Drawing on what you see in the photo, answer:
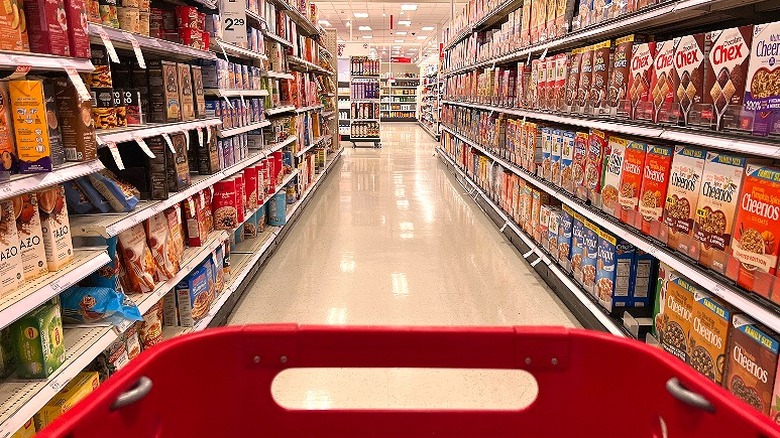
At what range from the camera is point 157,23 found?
9.37ft

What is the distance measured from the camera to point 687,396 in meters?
0.86

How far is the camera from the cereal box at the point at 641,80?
8.24 ft

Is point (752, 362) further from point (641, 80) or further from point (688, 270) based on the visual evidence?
point (641, 80)

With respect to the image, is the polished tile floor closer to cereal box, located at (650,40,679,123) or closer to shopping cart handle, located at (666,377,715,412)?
cereal box, located at (650,40,679,123)

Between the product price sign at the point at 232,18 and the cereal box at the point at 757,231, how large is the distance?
3.01 m

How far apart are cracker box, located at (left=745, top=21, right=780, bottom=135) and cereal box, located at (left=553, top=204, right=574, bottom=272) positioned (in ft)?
5.63

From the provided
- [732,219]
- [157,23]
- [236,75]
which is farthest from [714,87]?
[236,75]

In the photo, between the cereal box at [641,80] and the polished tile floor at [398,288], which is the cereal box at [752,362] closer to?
the polished tile floor at [398,288]

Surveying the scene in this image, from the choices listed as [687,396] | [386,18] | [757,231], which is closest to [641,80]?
[757,231]

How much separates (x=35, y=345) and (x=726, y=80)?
7.97 ft

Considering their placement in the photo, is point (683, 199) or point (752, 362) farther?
point (683, 199)

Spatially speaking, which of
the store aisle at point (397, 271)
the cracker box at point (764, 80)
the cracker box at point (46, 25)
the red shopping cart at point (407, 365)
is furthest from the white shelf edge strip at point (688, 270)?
the cracker box at point (46, 25)

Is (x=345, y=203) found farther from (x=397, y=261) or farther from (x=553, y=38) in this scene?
(x=553, y=38)

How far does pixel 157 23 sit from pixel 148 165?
837mm
